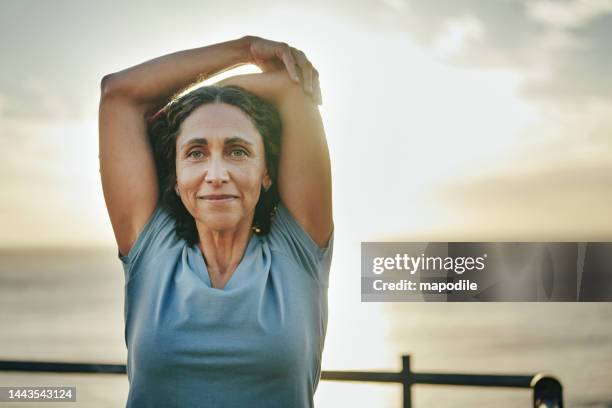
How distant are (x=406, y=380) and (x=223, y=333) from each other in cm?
59

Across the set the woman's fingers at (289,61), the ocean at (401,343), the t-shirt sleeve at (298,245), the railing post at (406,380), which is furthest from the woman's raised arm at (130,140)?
the ocean at (401,343)

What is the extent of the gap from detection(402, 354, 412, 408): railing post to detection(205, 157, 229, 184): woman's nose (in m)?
0.66

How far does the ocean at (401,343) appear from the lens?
5715 millimetres

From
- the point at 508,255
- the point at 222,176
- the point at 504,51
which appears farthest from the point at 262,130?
the point at 504,51

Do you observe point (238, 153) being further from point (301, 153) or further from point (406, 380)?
point (406, 380)

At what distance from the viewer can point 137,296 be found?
111cm

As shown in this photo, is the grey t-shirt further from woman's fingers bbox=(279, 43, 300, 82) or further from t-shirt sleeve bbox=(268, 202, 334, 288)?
woman's fingers bbox=(279, 43, 300, 82)

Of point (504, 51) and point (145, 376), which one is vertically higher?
point (504, 51)

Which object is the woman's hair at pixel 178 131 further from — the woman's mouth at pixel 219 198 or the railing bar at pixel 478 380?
the railing bar at pixel 478 380

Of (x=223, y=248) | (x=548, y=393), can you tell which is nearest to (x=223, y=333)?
(x=223, y=248)

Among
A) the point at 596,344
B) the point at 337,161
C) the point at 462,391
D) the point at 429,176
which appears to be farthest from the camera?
the point at 596,344

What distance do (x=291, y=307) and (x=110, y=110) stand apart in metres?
0.46

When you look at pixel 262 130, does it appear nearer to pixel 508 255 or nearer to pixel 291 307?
pixel 291 307

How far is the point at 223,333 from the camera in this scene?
106 centimetres
